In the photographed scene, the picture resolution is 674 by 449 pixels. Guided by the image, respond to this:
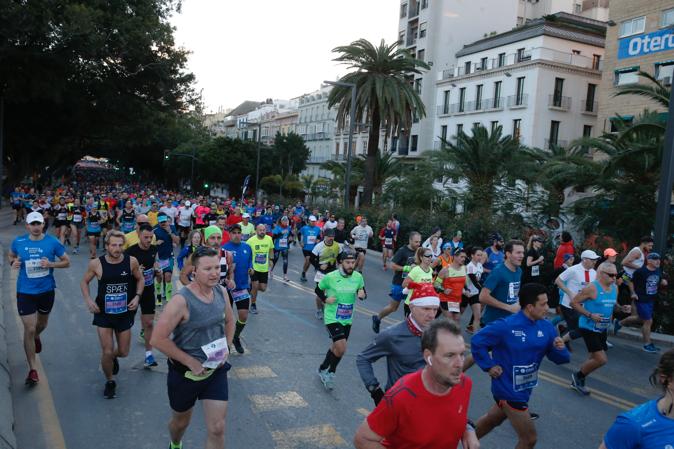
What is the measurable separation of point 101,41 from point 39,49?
119 inches

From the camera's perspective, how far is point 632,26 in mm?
33000

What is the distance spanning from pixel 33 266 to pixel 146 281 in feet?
4.66

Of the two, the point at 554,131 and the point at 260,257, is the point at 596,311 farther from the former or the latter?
the point at 554,131

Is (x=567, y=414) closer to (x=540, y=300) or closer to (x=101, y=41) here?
(x=540, y=300)

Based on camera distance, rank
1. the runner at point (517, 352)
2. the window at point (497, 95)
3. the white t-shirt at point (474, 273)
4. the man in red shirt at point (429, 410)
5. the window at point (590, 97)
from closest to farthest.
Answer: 1. the man in red shirt at point (429, 410)
2. the runner at point (517, 352)
3. the white t-shirt at point (474, 273)
4. the window at point (590, 97)
5. the window at point (497, 95)

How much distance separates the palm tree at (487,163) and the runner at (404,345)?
19610 millimetres

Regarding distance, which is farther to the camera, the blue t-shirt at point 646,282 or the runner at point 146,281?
the blue t-shirt at point 646,282

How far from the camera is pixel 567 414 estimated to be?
6590mm

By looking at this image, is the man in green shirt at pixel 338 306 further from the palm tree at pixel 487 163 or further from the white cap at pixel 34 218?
the palm tree at pixel 487 163

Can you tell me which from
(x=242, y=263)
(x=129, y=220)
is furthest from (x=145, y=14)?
(x=242, y=263)

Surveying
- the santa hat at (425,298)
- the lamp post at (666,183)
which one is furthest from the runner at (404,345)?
the lamp post at (666,183)

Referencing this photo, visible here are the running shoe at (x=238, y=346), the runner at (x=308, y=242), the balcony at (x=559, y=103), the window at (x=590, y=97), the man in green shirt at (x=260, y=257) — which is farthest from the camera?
the window at (x=590, y=97)

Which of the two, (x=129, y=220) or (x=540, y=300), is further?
(x=129, y=220)

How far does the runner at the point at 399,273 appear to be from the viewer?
9.91m
